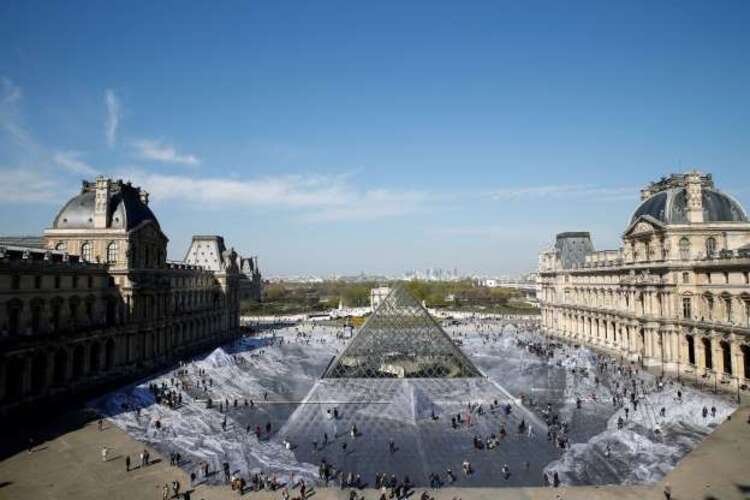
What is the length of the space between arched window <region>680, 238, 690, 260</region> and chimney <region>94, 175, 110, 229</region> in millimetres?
40638

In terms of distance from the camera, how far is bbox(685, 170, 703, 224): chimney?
4009cm

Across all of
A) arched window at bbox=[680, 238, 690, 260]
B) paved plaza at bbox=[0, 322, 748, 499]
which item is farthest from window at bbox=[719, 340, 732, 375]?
arched window at bbox=[680, 238, 690, 260]

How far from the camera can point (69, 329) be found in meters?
33.5

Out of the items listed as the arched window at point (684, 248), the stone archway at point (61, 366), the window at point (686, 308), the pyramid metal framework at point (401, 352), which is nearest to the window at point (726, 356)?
the window at point (686, 308)

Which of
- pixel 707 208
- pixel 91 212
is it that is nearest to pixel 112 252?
pixel 91 212

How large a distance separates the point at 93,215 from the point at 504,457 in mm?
32700

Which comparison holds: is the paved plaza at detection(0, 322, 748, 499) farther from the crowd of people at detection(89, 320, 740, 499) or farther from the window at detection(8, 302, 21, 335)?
the window at detection(8, 302, 21, 335)

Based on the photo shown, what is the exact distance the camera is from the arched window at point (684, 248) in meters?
40.1

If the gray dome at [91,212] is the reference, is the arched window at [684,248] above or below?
below

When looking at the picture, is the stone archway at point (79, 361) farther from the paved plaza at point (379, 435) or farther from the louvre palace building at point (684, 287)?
the louvre palace building at point (684, 287)

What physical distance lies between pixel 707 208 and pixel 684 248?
3.68 metres

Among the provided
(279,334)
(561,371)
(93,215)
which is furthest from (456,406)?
(279,334)

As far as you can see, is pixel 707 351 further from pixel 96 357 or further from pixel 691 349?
pixel 96 357

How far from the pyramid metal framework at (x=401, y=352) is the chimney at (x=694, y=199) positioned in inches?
810
